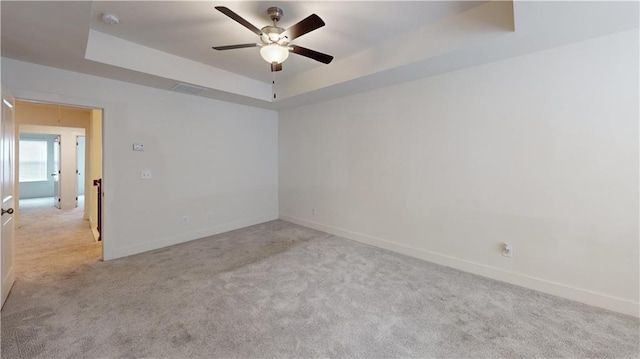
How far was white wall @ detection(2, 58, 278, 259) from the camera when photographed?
335 centimetres

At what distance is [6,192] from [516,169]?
520cm

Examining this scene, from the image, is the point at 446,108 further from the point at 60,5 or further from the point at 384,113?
the point at 60,5

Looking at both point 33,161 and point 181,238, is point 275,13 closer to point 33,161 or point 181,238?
point 181,238

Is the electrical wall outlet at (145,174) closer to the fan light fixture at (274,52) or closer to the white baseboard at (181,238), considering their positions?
the white baseboard at (181,238)

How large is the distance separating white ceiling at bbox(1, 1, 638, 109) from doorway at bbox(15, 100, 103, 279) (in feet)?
3.37

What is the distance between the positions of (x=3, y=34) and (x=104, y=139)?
1385 mm

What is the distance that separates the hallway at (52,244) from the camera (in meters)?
3.25

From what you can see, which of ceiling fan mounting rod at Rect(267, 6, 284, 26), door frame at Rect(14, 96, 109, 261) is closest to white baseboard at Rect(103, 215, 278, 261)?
door frame at Rect(14, 96, 109, 261)

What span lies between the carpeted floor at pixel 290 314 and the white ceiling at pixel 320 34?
244 centimetres

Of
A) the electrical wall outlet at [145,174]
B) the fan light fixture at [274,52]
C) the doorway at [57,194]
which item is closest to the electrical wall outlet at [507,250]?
the fan light fixture at [274,52]

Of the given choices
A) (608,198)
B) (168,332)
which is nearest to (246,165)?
(168,332)

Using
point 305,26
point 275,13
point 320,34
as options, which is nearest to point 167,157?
point 275,13

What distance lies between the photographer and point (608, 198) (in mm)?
2377

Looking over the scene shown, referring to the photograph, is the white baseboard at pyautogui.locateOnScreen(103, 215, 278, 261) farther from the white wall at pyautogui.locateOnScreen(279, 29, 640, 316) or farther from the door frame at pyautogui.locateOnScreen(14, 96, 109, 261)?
the white wall at pyautogui.locateOnScreen(279, 29, 640, 316)
